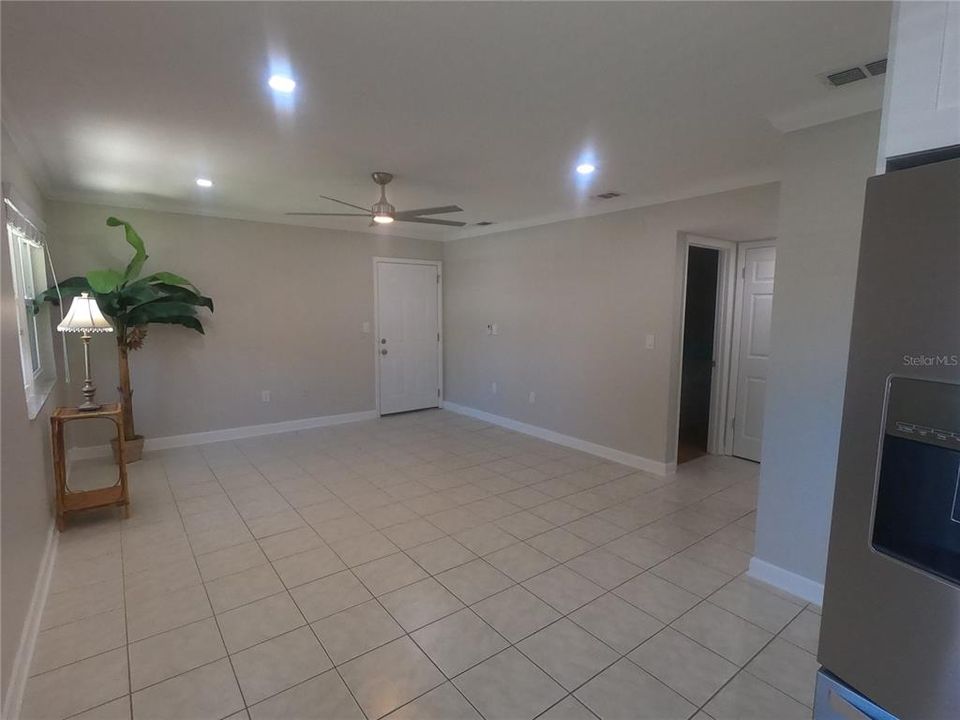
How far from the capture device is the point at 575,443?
16.2 ft

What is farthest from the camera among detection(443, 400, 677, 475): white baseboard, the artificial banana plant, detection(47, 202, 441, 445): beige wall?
detection(47, 202, 441, 445): beige wall

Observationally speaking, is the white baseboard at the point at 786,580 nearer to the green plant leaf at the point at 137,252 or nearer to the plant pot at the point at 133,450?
the plant pot at the point at 133,450

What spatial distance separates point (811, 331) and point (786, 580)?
1.33m

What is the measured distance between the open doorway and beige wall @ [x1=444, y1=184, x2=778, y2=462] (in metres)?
0.82

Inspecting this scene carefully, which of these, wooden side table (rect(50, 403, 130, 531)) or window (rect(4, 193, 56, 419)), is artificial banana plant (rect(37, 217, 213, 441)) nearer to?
window (rect(4, 193, 56, 419))

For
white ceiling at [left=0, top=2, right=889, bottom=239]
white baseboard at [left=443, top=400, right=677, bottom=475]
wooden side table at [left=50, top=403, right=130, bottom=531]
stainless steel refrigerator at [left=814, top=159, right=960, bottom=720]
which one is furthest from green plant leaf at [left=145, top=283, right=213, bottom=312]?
stainless steel refrigerator at [left=814, top=159, right=960, bottom=720]

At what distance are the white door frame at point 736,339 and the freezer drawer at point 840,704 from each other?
4.14 meters

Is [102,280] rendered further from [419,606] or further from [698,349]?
[698,349]

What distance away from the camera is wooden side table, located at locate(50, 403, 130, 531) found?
9.79ft

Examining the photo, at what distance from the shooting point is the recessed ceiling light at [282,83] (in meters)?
2.05

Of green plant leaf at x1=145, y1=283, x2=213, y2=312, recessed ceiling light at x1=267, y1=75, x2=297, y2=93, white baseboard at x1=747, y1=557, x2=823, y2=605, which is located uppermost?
recessed ceiling light at x1=267, y1=75, x2=297, y2=93

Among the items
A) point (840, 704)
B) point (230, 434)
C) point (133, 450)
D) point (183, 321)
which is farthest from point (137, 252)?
point (840, 704)

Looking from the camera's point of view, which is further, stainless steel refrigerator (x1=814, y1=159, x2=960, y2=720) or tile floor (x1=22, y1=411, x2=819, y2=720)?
tile floor (x1=22, y1=411, x2=819, y2=720)

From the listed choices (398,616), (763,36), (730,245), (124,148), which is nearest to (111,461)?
(124,148)
